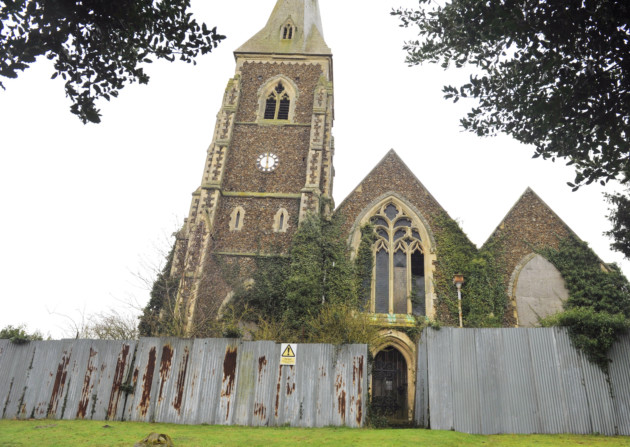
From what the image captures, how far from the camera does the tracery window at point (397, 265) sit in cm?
1823

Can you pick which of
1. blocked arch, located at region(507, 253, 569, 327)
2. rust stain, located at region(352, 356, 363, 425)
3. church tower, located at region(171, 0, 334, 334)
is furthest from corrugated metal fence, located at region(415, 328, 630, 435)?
church tower, located at region(171, 0, 334, 334)

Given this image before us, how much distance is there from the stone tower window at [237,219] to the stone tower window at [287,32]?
12.8 m

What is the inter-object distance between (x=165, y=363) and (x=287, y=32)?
74.4 ft

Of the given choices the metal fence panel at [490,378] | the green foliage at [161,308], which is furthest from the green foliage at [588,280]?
the green foliage at [161,308]

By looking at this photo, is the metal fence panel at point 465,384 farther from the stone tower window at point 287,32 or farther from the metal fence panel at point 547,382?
the stone tower window at point 287,32

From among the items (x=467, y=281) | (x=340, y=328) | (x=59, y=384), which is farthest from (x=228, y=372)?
(x=467, y=281)

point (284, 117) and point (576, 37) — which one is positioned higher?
point (284, 117)

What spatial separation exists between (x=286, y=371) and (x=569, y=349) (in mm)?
6723

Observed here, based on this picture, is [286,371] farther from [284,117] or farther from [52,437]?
[284,117]

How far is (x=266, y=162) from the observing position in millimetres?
22094

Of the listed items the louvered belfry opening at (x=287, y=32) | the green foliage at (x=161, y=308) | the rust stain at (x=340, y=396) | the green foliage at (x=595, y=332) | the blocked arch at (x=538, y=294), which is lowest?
the rust stain at (x=340, y=396)

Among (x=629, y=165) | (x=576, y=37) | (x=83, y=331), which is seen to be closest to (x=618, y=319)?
(x=629, y=165)

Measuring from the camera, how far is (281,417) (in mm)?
10789

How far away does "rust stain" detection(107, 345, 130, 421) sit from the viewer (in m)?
11.3
